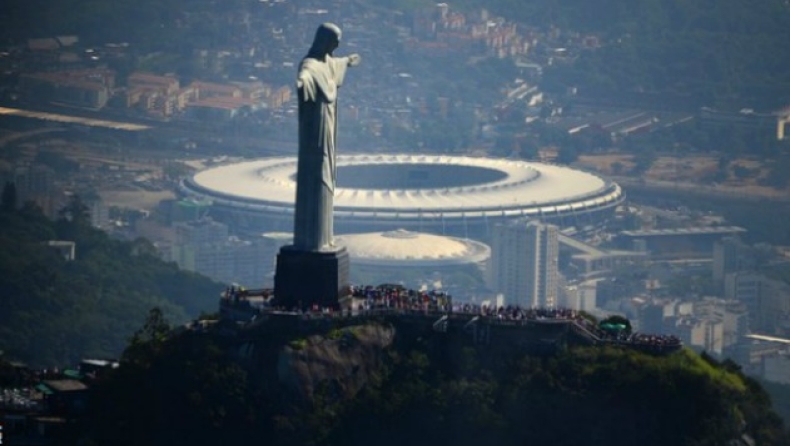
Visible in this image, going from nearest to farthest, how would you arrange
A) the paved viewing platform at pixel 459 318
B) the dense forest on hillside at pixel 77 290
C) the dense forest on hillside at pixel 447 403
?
1. the dense forest on hillside at pixel 447 403
2. the paved viewing platform at pixel 459 318
3. the dense forest on hillside at pixel 77 290

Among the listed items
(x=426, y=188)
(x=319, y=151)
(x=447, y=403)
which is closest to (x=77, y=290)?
(x=319, y=151)

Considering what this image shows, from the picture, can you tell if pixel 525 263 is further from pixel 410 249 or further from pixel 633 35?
pixel 633 35

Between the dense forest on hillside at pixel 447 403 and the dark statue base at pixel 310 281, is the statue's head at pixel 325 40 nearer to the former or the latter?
the dark statue base at pixel 310 281

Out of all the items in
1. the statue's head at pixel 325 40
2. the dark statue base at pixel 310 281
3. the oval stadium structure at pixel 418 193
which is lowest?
the oval stadium structure at pixel 418 193

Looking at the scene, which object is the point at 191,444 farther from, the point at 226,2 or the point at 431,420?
the point at 226,2

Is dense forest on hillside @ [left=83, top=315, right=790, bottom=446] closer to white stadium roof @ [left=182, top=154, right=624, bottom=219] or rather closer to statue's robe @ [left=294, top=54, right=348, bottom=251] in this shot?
statue's robe @ [left=294, top=54, right=348, bottom=251]

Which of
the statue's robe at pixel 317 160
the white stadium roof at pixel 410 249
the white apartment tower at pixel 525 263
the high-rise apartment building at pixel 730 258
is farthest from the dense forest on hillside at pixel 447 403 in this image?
the high-rise apartment building at pixel 730 258
